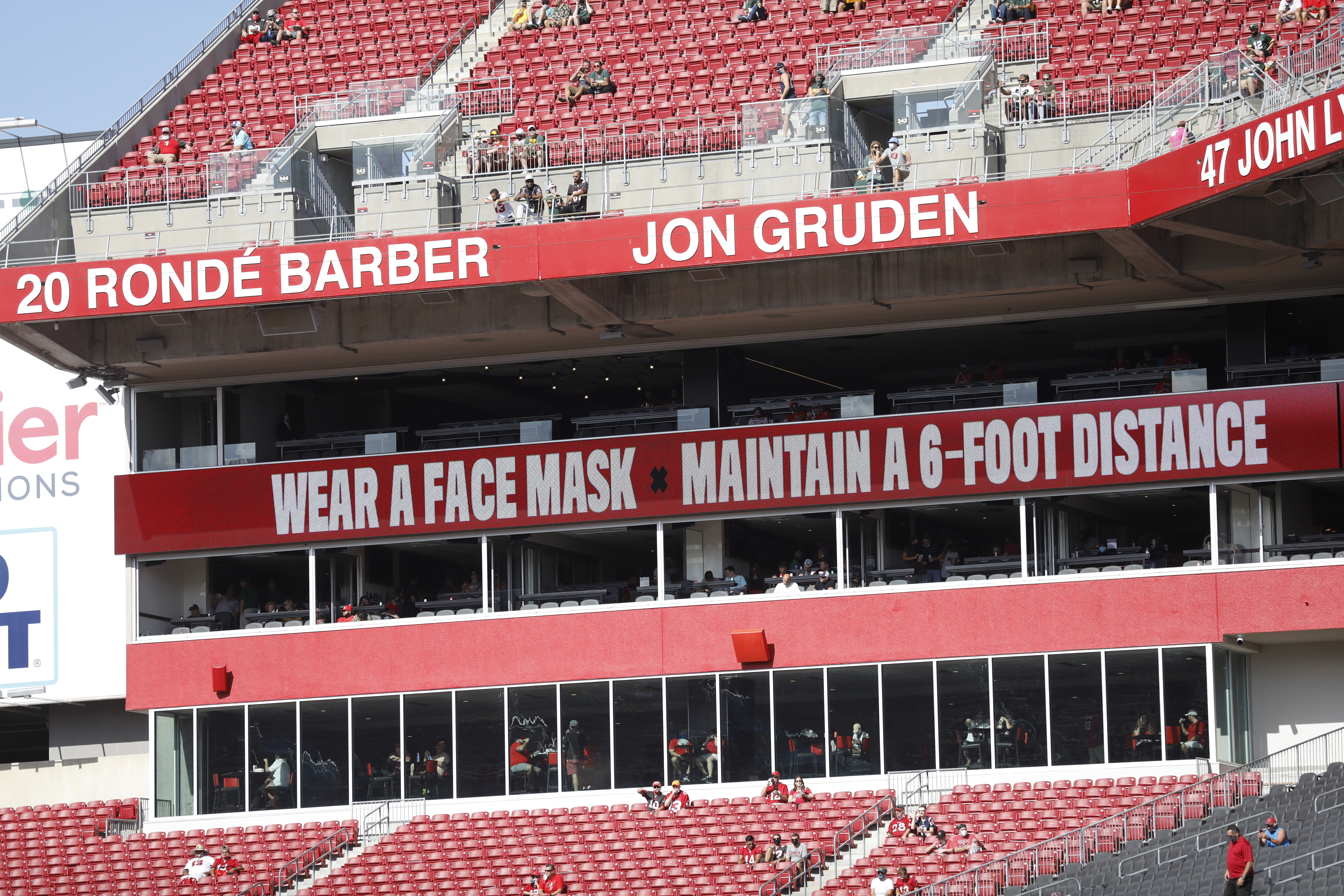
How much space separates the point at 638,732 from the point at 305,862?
18.3 feet

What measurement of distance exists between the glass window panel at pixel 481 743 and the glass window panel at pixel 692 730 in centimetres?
284

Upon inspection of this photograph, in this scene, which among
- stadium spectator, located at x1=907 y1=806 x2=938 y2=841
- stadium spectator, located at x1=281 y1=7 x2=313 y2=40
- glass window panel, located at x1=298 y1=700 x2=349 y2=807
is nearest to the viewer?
stadium spectator, located at x1=907 y1=806 x2=938 y2=841

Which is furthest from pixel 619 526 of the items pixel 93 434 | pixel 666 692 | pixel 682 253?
pixel 93 434

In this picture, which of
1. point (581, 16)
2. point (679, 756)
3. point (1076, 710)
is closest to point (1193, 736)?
point (1076, 710)

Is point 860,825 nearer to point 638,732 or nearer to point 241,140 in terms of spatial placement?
point 638,732

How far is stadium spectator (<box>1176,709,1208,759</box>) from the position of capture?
2908 centimetres

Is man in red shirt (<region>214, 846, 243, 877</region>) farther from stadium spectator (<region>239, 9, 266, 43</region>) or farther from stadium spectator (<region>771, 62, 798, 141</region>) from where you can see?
stadium spectator (<region>239, 9, 266, 43</region>)

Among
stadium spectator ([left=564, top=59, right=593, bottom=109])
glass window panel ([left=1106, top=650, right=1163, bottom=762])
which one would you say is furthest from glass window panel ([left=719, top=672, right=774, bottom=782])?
stadium spectator ([left=564, top=59, right=593, bottom=109])

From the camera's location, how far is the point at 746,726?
31.6m

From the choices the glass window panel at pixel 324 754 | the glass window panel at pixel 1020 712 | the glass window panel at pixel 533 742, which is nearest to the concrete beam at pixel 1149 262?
the glass window panel at pixel 1020 712

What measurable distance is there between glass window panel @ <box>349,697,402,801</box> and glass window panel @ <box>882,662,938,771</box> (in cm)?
813

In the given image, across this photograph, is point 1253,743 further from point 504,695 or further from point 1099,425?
point 504,695

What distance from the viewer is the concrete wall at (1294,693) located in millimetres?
30062

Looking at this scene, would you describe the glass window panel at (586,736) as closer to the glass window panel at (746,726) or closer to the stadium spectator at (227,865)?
the glass window panel at (746,726)
